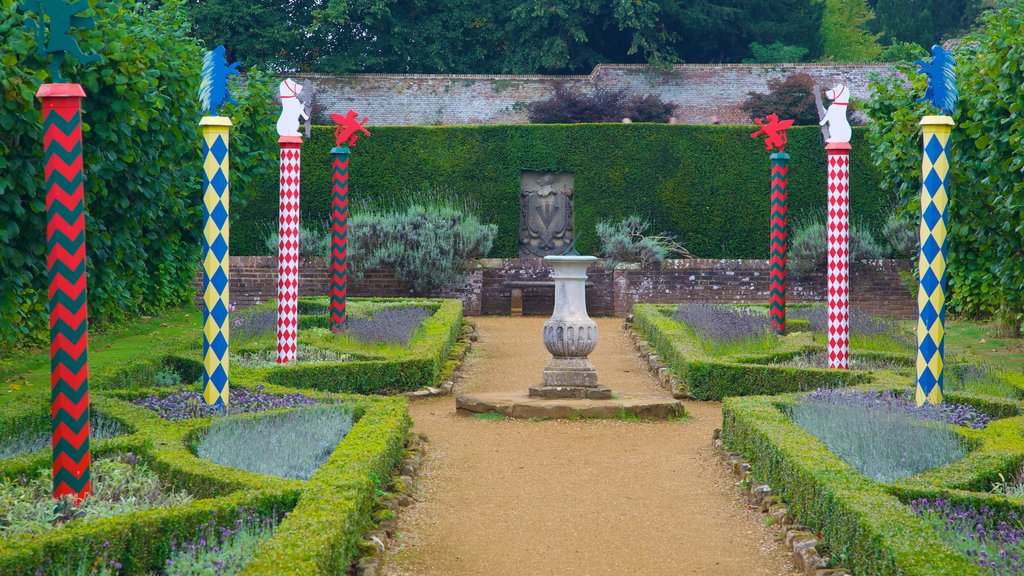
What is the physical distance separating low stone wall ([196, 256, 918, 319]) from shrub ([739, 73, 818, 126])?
867cm

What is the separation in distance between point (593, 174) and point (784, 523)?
48.8 ft

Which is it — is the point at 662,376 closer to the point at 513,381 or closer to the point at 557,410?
the point at 513,381

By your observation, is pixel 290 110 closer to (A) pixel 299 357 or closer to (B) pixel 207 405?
(A) pixel 299 357

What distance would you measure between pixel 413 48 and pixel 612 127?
10592mm

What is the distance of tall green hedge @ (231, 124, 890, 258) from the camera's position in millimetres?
20203

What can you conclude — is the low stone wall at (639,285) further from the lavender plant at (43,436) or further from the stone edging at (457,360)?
the lavender plant at (43,436)

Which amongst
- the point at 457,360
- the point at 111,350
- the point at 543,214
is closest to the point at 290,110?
the point at 457,360

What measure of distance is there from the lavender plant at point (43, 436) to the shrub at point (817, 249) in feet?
44.6

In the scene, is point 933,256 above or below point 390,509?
above

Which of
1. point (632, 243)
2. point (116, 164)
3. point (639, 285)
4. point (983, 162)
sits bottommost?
point (639, 285)

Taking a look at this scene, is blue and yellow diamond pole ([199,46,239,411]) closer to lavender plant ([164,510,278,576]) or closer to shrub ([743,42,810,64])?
lavender plant ([164,510,278,576])

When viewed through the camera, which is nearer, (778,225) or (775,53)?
(778,225)

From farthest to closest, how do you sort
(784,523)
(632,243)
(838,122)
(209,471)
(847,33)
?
1. (847,33)
2. (632,243)
3. (838,122)
4. (784,523)
5. (209,471)

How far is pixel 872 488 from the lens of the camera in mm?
5281
